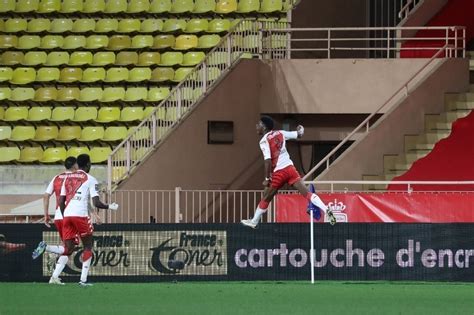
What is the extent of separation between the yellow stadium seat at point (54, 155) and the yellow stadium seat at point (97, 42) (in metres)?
3.46

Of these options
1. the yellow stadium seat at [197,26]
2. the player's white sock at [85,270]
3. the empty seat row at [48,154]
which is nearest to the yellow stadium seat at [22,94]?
the empty seat row at [48,154]

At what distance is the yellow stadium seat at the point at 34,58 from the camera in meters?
34.4

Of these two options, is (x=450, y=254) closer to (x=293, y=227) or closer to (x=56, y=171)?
(x=293, y=227)

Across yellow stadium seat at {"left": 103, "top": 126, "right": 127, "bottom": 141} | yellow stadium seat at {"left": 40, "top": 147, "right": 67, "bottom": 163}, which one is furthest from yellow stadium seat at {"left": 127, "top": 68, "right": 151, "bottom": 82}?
yellow stadium seat at {"left": 40, "top": 147, "right": 67, "bottom": 163}

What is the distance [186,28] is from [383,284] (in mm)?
13681

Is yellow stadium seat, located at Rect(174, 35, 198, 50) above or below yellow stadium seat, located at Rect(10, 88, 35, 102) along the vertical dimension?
above

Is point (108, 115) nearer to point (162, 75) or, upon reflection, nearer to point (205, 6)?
point (162, 75)

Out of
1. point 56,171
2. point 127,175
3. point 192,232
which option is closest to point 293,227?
point 192,232

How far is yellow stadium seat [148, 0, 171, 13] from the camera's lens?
35250 millimetres

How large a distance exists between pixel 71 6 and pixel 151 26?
2.22 m

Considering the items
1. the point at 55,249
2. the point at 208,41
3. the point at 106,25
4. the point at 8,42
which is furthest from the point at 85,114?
the point at 55,249

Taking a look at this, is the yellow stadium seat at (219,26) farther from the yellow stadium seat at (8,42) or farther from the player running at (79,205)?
the player running at (79,205)

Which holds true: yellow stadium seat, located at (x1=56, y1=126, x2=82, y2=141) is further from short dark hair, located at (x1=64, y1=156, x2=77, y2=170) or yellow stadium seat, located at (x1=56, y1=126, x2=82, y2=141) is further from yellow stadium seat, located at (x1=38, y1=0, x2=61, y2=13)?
short dark hair, located at (x1=64, y1=156, x2=77, y2=170)

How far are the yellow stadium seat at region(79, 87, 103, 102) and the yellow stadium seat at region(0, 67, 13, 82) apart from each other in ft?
6.20
